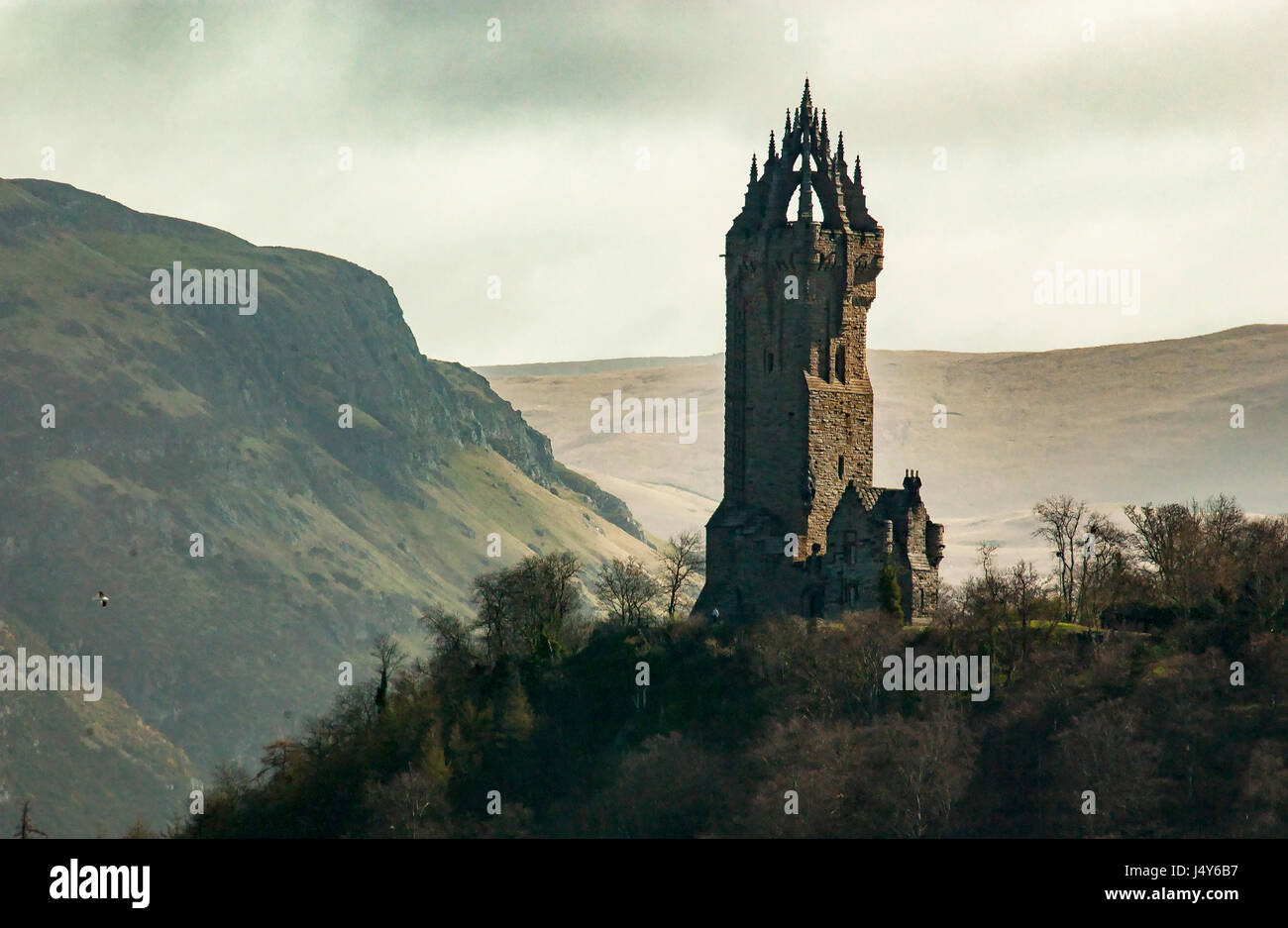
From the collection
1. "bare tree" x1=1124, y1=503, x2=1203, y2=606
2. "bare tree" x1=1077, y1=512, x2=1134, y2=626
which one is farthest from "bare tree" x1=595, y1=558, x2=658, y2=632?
"bare tree" x1=1124, y1=503, x2=1203, y2=606

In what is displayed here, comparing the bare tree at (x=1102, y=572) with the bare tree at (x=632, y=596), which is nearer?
the bare tree at (x=1102, y=572)

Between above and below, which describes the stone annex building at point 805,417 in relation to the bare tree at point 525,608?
above

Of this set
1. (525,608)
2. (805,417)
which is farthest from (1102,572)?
(525,608)

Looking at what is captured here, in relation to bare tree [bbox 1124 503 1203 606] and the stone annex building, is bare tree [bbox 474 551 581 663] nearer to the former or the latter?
the stone annex building

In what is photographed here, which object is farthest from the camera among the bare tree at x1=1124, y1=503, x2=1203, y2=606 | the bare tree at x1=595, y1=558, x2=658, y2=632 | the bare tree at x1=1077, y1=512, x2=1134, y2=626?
the bare tree at x1=595, y1=558, x2=658, y2=632

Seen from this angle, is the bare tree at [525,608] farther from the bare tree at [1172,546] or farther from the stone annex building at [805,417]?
the bare tree at [1172,546]

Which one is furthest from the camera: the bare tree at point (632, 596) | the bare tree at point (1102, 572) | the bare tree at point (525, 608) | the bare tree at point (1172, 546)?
the bare tree at point (525, 608)

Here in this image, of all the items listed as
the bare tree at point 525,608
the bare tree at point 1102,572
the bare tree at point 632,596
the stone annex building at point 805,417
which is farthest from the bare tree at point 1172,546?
the bare tree at point 525,608
